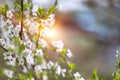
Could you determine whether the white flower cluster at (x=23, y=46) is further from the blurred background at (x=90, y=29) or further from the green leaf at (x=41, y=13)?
the blurred background at (x=90, y=29)

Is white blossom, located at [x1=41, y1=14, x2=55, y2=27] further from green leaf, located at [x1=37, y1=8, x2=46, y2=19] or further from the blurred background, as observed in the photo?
the blurred background

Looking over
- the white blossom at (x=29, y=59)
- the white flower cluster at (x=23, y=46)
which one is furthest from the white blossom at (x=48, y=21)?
the white blossom at (x=29, y=59)

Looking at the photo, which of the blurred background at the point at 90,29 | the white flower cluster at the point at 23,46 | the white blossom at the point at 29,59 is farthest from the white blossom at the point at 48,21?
the blurred background at the point at 90,29

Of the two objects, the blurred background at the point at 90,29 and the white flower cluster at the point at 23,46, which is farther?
the blurred background at the point at 90,29

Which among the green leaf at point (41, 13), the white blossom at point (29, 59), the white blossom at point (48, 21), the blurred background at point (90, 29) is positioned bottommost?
the white blossom at point (29, 59)

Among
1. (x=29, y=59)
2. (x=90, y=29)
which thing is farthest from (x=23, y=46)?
(x=90, y=29)

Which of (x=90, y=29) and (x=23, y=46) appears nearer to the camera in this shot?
(x=23, y=46)

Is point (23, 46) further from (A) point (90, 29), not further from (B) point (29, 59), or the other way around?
(A) point (90, 29)

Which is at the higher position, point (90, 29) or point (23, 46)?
point (90, 29)

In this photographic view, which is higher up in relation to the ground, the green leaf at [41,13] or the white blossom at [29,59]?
the green leaf at [41,13]

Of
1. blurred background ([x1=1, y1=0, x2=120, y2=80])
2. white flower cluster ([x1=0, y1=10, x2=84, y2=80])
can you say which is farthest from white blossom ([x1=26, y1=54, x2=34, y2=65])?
blurred background ([x1=1, y1=0, x2=120, y2=80])
